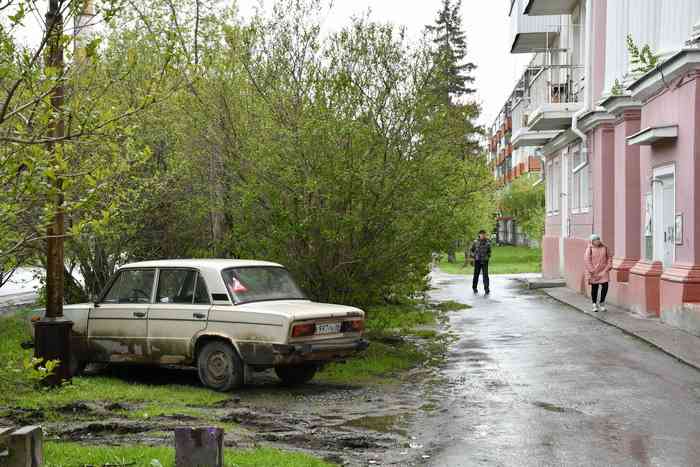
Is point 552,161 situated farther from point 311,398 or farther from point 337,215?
point 311,398

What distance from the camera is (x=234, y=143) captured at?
15.7 m

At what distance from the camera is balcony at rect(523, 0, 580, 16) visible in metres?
30.9

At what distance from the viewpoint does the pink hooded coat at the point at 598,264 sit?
21.0m

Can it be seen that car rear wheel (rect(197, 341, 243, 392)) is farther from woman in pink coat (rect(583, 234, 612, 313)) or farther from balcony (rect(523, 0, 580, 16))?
balcony (rect(523, 0, 580, 16))

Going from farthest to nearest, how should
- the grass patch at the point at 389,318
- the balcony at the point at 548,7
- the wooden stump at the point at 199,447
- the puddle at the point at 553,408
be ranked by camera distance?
the balcony at the point at 548,7
the grass patch at the point at 389,318
the puddle at the point at 553,408
the wooden stump at the point at 199,447

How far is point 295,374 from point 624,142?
13181 mm

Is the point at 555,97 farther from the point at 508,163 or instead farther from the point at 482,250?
the point at 508,163

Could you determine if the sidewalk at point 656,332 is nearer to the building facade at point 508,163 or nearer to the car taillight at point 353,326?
the car taillight at point 353,326

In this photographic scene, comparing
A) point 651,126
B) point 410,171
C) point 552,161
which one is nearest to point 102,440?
point 410,171

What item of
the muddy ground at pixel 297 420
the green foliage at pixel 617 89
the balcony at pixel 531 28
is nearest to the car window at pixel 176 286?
the muddy ground at pixel 297 420

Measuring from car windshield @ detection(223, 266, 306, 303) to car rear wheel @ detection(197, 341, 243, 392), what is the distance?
23.4 inches

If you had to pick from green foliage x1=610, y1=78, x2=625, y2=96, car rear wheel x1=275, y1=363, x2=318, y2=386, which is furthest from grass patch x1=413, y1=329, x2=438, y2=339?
green foliage x1=610, y1=78, x2=625, y2=96

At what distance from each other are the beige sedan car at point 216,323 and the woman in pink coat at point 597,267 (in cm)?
1066

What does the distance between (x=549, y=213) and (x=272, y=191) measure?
79.8ft
